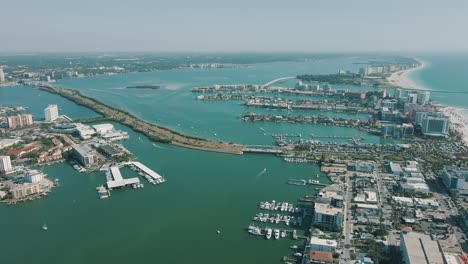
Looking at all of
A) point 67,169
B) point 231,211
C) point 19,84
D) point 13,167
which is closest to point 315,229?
point 231,211

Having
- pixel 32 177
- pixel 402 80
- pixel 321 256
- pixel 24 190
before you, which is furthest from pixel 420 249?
pixel 402 80

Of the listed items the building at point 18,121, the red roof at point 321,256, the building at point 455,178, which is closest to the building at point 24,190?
the red roof at point 321,256

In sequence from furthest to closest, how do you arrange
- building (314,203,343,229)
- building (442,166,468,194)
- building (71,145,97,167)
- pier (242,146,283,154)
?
pier (242,146,283,154), building (71,145,97,167), building (442,166,468,194), building (314,203,343,229)

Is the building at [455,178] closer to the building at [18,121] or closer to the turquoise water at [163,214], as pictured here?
the turquoise water at [163,214]

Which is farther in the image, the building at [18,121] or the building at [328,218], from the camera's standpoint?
the building at [18,121]

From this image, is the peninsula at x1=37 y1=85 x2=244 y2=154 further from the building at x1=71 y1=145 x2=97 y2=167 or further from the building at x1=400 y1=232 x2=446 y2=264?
the building at x1=400 y1=232 x2=446 y2=264

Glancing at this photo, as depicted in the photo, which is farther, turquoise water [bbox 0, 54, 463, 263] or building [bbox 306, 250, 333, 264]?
turquoise water [bbox 0, 54, 463, 263]

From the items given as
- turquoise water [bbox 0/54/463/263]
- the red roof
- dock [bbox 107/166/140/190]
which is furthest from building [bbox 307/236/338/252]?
dock [bbox 107/166/140/190]
